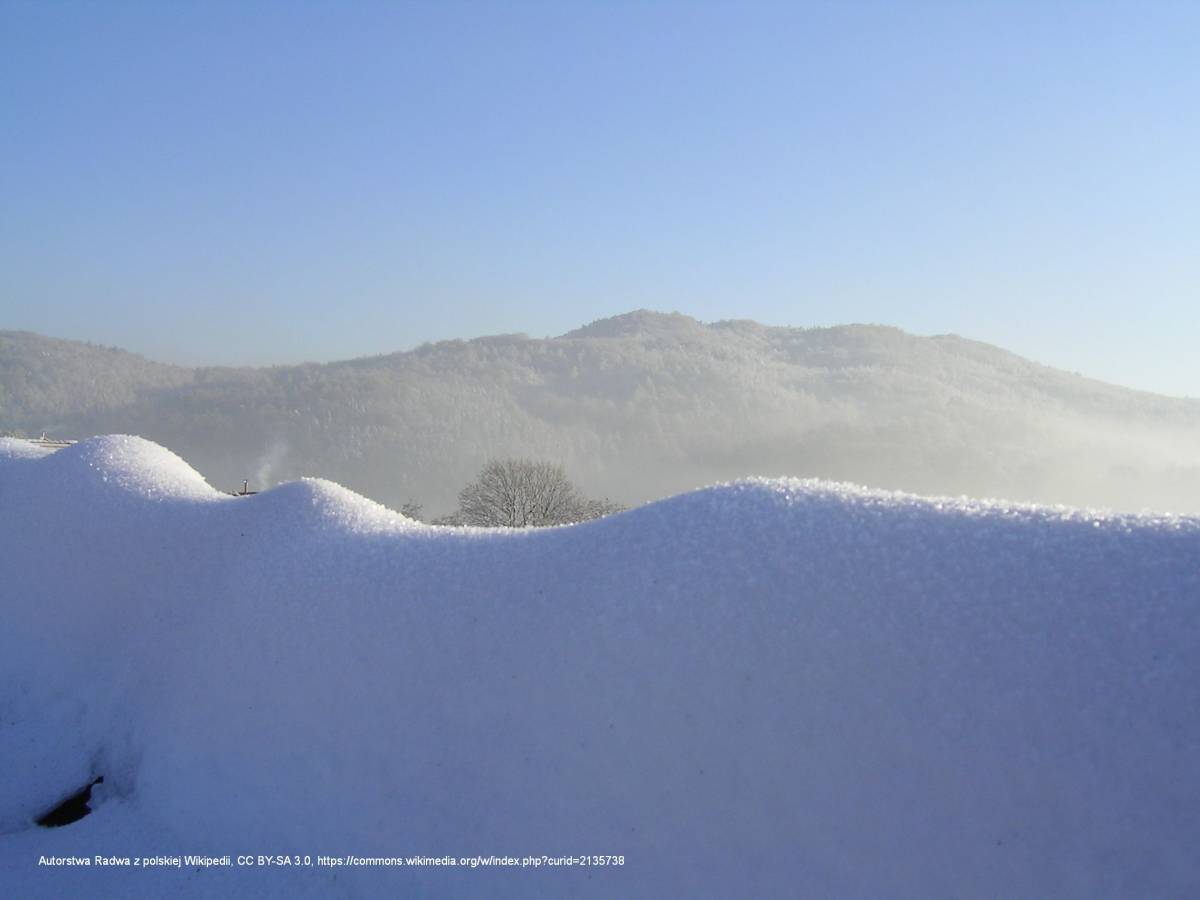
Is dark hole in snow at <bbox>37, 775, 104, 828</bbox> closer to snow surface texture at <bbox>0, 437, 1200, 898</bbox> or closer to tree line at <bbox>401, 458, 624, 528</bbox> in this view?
snow surface texture at <bbox>0, 437, 1200, 898</bbox>

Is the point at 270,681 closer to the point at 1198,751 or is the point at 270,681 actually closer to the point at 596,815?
the point at 596,815

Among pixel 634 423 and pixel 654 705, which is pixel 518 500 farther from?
pixel 634 423

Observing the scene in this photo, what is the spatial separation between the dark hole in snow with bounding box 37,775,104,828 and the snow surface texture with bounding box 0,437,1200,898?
198 millimetres

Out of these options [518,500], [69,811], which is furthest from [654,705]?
[518,500]

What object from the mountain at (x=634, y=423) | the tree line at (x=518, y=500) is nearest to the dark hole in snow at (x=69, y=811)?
the tree line at (x=518, y=500)

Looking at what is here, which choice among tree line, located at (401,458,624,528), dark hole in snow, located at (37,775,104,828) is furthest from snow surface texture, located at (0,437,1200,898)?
tree line, located at (401,458,624,528)

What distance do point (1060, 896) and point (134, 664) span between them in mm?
12020

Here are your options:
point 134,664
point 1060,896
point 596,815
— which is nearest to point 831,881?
point 1060,896

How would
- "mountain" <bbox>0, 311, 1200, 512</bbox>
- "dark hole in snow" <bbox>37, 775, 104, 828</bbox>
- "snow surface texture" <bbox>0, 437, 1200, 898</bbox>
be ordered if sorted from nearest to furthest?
"snow surface texture" <bbox>0, 437, 1200, 898</bbox>
"dark hole in snow" <bbox>37, 775, 104, 828</bbox>
"mountain" <bbox>0, 311, 1200, 512</bbox>

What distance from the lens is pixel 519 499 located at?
42.0 metres

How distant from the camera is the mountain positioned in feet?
419

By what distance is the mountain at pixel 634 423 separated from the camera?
128 meters

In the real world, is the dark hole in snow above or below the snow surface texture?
below

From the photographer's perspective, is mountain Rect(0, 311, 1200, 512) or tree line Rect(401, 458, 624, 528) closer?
tree line Rect(401, 458, 624, 528)
